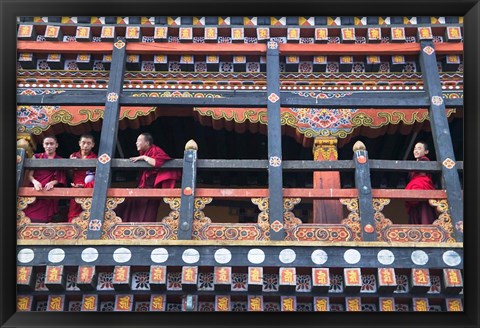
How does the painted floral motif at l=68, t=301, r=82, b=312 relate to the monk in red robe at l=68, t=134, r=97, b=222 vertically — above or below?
below

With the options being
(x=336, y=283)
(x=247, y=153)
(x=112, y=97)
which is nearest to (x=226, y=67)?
(x=112, y=97)

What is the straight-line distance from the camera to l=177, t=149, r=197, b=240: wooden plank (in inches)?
401

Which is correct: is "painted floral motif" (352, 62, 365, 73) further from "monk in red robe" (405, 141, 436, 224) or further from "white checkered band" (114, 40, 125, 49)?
"white checkered band" (114, 40, 125, 49)

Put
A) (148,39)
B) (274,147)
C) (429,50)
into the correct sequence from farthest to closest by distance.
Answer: (148,39), (429,50), (274,147)

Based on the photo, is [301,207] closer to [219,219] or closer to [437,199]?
[219,219]

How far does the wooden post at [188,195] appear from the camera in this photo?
33.4 feet

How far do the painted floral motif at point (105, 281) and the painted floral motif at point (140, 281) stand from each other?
8.4 inches

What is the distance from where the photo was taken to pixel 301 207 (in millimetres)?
14539

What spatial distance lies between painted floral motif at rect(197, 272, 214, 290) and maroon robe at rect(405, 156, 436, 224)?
2436 mm

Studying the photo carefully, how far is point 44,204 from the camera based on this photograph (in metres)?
11.1

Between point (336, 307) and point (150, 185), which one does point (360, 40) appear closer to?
point (150, 185)

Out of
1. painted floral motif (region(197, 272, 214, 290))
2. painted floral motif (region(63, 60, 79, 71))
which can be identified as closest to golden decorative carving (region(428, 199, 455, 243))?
painted floral motif (region(197, 272, 214, 290))

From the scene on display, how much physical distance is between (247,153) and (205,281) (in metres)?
4.15
